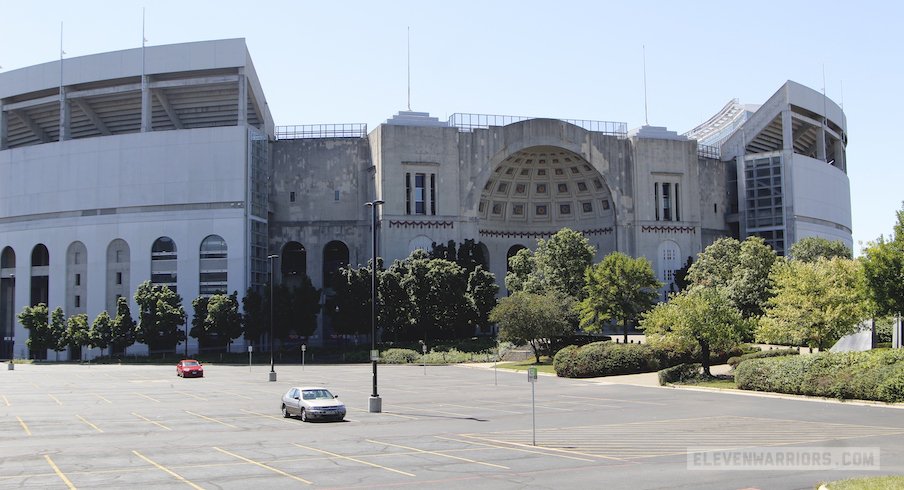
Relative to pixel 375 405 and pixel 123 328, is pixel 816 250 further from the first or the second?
pixel 123 328

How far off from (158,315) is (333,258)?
22435 mm

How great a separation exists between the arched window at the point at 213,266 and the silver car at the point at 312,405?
58.5 m

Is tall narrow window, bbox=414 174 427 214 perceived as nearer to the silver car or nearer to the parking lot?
the parking lot

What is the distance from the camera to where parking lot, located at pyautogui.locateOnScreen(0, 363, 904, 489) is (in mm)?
17594

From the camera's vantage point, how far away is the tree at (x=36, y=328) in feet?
279

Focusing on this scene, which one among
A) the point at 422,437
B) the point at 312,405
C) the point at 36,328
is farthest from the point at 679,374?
the point at 36,328

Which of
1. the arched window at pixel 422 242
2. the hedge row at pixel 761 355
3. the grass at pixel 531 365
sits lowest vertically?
the grass at pixel 531 365

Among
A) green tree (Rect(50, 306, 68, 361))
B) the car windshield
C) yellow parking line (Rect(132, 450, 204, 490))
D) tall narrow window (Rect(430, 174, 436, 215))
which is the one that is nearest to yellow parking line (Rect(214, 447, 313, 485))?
yellow parking line (Rect(132, 450, 204, 490))

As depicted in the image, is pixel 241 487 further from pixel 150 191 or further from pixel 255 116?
pixel 255 116

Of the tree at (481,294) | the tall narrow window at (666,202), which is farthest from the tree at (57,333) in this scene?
the tall narrow window at (666,202)

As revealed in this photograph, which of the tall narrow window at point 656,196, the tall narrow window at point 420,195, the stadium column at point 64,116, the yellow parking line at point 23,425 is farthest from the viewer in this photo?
the tall narrow window at point 656,196

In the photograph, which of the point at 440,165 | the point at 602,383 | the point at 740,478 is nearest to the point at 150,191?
the point at 440,165

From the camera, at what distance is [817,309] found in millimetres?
44344

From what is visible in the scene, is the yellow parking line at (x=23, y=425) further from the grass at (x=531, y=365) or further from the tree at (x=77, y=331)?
the tree at (x=77, y=331)
